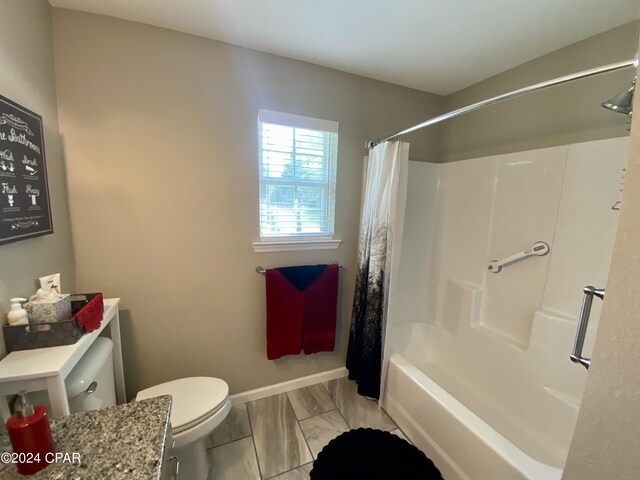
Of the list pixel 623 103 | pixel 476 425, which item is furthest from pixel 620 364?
pixel 623 103

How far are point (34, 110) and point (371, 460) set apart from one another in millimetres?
2250

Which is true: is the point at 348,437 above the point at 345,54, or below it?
below

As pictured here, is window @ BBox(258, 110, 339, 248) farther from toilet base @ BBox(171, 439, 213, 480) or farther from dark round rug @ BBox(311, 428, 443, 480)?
dark round rug @ BBox(311, 428, 443, 480)

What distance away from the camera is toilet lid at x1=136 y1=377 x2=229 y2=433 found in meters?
1.17

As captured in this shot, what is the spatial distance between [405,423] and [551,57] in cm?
237

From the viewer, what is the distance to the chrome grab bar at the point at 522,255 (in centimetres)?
156

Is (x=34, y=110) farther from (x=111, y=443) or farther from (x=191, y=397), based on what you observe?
(x=191, y=397)

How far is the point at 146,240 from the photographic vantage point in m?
1.45

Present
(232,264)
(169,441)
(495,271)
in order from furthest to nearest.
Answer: (495,271)
(232,264)
(169,441)

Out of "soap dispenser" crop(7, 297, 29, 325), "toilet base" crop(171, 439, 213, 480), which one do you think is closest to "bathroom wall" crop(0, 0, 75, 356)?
"soap dispenser" crop(7, 297, 29, 325)

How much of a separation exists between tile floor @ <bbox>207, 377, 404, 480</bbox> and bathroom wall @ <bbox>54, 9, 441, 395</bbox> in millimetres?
206

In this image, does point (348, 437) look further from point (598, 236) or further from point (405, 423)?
point (598, 236)

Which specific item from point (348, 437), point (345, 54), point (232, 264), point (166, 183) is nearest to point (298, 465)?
point (348, 437)

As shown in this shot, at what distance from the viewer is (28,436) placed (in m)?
0.60
